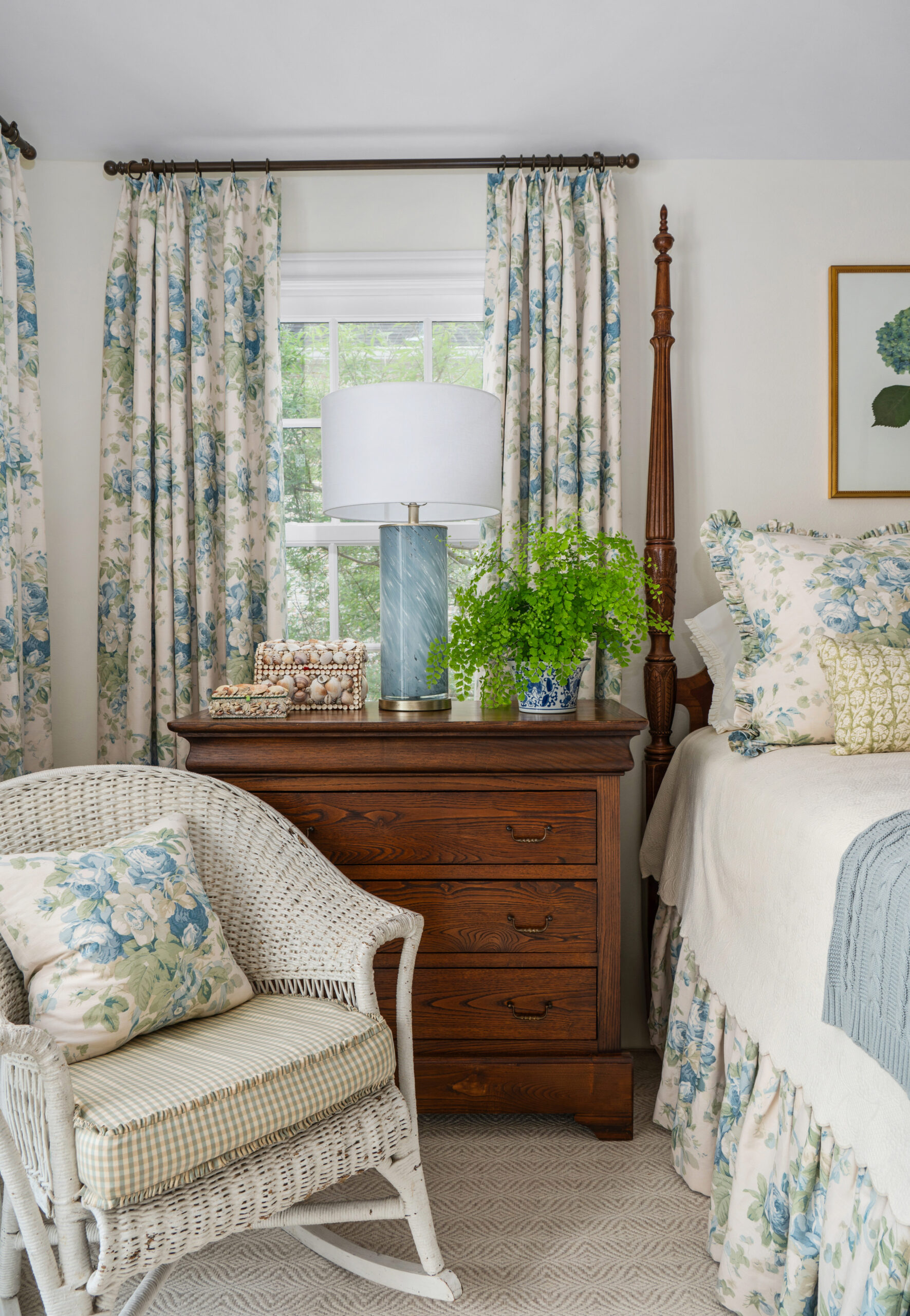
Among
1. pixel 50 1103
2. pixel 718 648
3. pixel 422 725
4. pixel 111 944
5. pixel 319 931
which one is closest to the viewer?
pixel 50 1103

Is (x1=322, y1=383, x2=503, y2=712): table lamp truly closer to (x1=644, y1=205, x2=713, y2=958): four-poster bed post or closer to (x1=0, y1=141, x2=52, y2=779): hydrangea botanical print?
(x1=644, y1=205, x2=713, y2=958): four-poster bed post

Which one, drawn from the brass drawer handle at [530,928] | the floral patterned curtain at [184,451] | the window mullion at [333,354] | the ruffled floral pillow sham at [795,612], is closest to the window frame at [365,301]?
the window mullion at [333,354]

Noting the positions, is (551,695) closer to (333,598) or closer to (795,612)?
(795,612)

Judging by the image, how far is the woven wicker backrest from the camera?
5.21ft

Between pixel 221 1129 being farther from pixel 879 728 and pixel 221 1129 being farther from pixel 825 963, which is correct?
pixel 879 728

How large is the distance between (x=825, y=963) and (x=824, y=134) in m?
2.14

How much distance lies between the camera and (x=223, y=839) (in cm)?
170

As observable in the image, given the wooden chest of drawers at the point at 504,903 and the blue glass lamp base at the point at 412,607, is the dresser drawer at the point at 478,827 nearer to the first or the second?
the wooden chest of drawers at the point at 504,903

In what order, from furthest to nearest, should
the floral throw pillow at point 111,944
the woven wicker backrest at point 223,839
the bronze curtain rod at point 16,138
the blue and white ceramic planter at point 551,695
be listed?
the bronze curtain rod at point 16,138 → the blue and white ceramic planter at point 551,695 → the woven wicker backrest at point 223,839 → the floral throw pillow at point 111,944

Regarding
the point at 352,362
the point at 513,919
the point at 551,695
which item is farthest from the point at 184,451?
the point at 513,919

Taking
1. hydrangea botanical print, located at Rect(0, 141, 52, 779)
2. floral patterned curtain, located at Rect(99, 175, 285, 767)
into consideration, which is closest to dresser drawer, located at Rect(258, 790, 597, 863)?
floral patterned curtain, located at Rect(99, 175, 285, 767)

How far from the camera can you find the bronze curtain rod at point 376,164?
2.33 metres

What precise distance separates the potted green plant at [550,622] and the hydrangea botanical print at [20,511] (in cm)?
106

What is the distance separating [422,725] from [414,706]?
0.69ft
